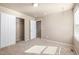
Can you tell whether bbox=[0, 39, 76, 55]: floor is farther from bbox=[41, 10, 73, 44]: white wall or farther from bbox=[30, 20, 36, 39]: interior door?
bbox=[30, 20, 36, 39]: interior door

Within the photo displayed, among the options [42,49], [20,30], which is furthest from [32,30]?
[42,49]

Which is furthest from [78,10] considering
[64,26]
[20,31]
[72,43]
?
[20,31]

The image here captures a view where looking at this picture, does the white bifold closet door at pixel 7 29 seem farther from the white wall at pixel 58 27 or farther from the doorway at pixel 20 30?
the white wall at pixel 58 27

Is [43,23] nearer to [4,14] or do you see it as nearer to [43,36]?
[43,36]

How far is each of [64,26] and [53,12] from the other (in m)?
0.49

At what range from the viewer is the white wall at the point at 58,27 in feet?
9.69

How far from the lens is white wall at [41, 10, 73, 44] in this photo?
2.95 m

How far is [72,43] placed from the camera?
9.91 ft

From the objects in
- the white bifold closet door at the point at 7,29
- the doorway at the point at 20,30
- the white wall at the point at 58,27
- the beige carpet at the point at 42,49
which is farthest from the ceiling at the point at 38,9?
the beige carpet at the point at 42,49

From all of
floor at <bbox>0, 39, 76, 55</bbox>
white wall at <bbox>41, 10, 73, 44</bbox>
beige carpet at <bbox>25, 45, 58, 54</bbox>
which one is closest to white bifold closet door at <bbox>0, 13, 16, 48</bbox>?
floor at <bbox>0, 39, 76, 55</bbox>

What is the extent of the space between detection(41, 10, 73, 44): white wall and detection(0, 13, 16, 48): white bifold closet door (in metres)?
0.96

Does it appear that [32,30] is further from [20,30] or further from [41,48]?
[41,48]

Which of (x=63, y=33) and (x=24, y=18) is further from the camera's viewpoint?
(x=24, y=18)

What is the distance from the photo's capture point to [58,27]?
3107 millimetres
